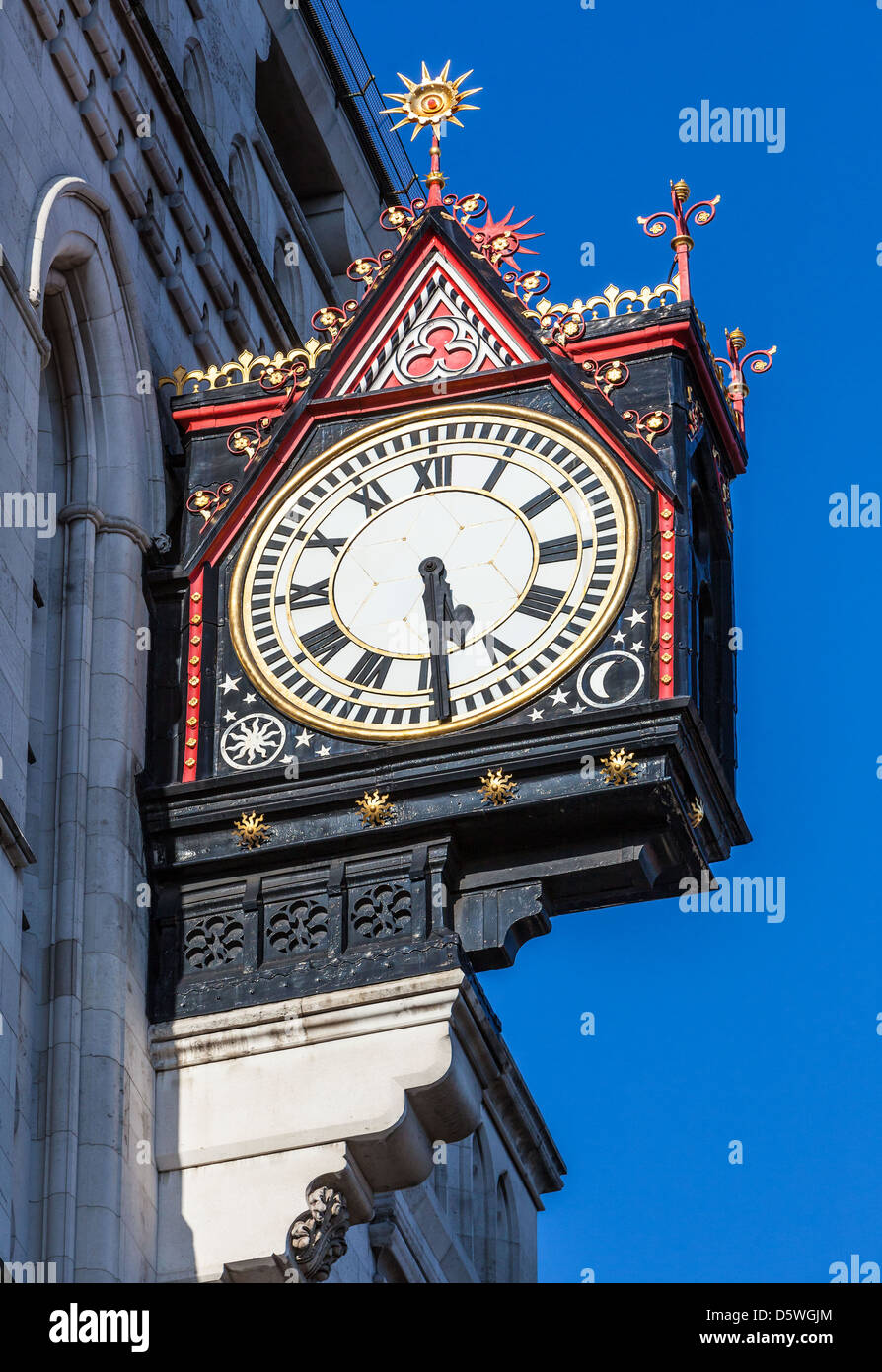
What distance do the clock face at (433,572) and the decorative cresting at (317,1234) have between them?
2.38 m

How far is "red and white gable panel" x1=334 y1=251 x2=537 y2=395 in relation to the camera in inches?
791

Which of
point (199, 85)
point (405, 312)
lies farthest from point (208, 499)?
point (199, 85)

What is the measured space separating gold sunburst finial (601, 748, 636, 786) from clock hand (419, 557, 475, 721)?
0.96m

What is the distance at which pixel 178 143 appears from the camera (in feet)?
73.9

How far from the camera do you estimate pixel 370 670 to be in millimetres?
19156

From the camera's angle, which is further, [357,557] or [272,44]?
[272,44]

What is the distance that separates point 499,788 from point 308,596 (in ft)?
5.97

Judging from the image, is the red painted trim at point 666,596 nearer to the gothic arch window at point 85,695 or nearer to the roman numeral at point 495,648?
the roman numeral at point 495,648

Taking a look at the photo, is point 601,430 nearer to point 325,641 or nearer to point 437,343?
point 437,343

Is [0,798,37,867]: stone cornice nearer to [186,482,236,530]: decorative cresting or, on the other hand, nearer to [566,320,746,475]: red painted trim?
[186,482,236,530]: decorative cresting
